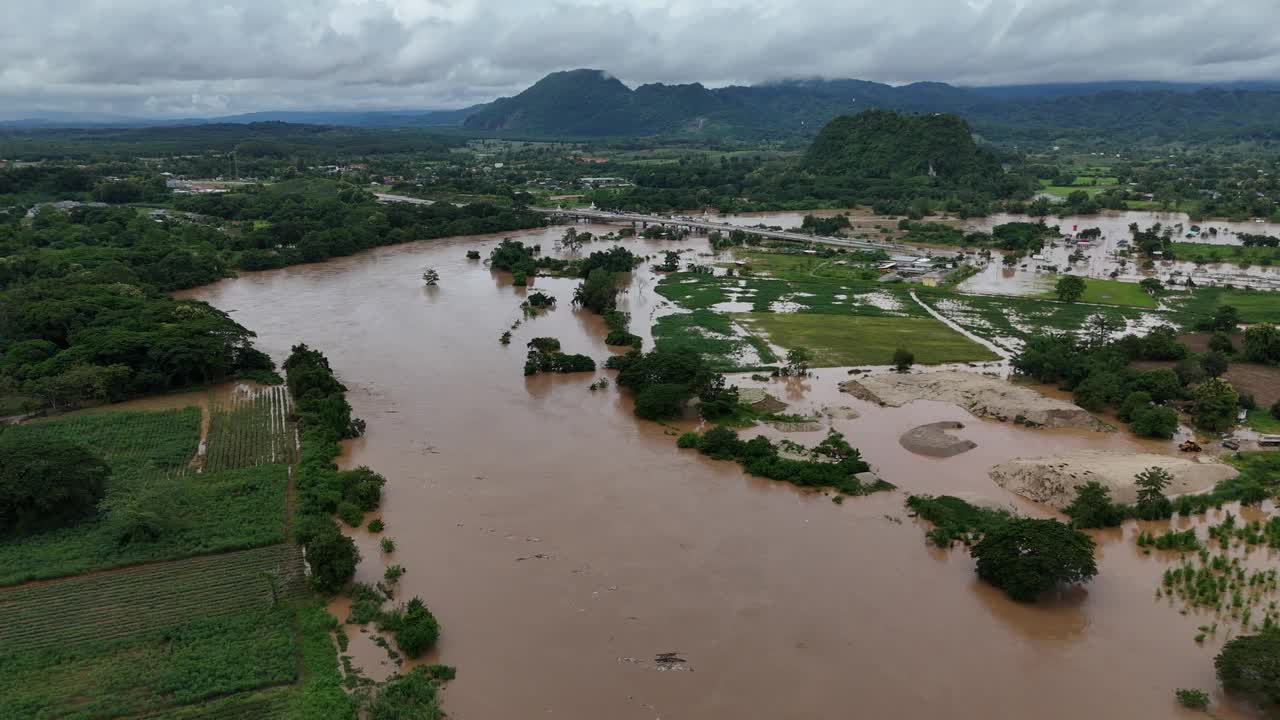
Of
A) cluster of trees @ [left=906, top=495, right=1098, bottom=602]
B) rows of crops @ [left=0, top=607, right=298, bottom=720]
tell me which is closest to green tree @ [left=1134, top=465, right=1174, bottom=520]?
cluster of trees @ [left=906, top=495, right=1098, bottom=602]

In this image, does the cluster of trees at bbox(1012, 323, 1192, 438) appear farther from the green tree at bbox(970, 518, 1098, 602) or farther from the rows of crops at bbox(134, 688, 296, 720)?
the rows of crops at bbox(134, 688, 296, 720)

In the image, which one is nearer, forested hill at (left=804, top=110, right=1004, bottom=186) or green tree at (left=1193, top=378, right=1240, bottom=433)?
green tree at (left=1193, top=378, right=1240, bottom=433)

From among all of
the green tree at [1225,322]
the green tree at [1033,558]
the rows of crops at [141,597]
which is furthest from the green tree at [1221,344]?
the rows of crops at [141,597]

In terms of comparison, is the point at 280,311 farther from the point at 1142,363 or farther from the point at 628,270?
the point at 1142,363

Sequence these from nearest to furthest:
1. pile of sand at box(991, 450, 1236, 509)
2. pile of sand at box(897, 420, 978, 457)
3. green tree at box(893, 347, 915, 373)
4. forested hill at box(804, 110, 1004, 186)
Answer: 1. pile of sand at box(991, 450, 1236, 509)
2. pile of sand at box(897, 420, 978, 457)
3. green tree at box(893, 347, 915, 373)
4. forested hill at box(804, 110, 1004, 186)

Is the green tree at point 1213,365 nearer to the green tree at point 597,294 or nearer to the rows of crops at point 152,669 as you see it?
the green tree at point 597,294

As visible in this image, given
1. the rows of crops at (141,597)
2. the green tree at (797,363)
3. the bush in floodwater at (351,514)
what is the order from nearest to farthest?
the rows of crops at (141,597)
the bush in floodwater at (351,514)
the green tree at (797,363)
